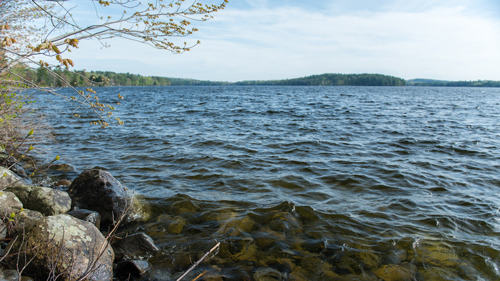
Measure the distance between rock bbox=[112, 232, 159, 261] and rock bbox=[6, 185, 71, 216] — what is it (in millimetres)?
1813

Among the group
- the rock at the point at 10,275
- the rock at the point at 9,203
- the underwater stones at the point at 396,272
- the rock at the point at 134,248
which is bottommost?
the underwater stones at the point at 396,272

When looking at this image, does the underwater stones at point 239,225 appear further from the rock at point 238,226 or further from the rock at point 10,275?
the rock at point 10,275

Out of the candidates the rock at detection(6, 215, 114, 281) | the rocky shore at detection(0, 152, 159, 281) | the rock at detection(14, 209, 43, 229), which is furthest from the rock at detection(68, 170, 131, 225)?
the rock at detection(6, 215, 114, 281)

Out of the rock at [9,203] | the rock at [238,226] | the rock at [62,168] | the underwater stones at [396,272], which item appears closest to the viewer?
the underwater stones at [396,272]

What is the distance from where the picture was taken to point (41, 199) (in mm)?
5668

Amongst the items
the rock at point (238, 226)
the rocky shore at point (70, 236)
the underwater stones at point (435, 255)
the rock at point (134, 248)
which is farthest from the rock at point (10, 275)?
the underwater stones at point (435, 255)

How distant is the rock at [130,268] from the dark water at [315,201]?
0.23 metres

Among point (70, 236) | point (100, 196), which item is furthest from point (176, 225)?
point (70, 236)

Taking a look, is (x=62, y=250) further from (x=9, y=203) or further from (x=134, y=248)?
(x=9, y=203)

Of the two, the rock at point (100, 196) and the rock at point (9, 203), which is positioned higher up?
the rock at point (9, 203)

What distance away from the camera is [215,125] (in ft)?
62.5

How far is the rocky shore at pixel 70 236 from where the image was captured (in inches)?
147

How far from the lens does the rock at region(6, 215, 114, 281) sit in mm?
3764

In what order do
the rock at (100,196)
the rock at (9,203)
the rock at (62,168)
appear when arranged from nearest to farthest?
the rock at (9,203) < the rock at (100,196) < the rock at (62,168)
